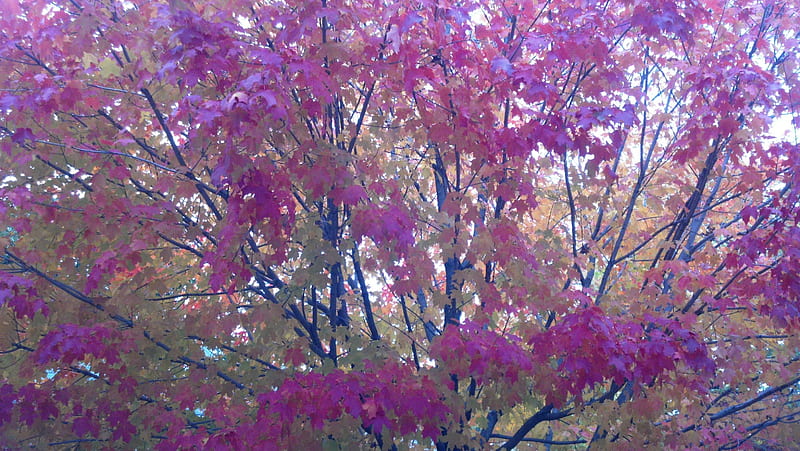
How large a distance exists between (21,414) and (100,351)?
949 mm

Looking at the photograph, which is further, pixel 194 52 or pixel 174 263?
pixel 174 263

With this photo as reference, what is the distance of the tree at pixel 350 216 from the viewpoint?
3.68 meters

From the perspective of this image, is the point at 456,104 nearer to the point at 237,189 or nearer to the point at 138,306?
the point at 237,189

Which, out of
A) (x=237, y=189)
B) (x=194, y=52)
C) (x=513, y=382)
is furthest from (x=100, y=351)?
(x=513, y=382)

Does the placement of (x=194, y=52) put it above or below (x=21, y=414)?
above

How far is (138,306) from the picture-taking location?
4.71m

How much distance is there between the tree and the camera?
3.68 meters

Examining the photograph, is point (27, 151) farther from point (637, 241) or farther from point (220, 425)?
point (637, 241)

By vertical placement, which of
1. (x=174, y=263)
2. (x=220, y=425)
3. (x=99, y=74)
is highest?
(x=99, y=74)

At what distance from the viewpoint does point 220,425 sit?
403cm

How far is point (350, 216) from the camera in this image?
436 cm

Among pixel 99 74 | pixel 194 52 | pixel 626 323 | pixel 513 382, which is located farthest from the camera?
pixel 99 74

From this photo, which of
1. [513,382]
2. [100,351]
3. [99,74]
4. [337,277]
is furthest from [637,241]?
[99,74]

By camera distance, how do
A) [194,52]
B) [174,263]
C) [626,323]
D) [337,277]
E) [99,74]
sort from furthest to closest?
1. [174,263]
2. [99,74]
3. [337,277]
4. [626,323]
5. [194,52]
